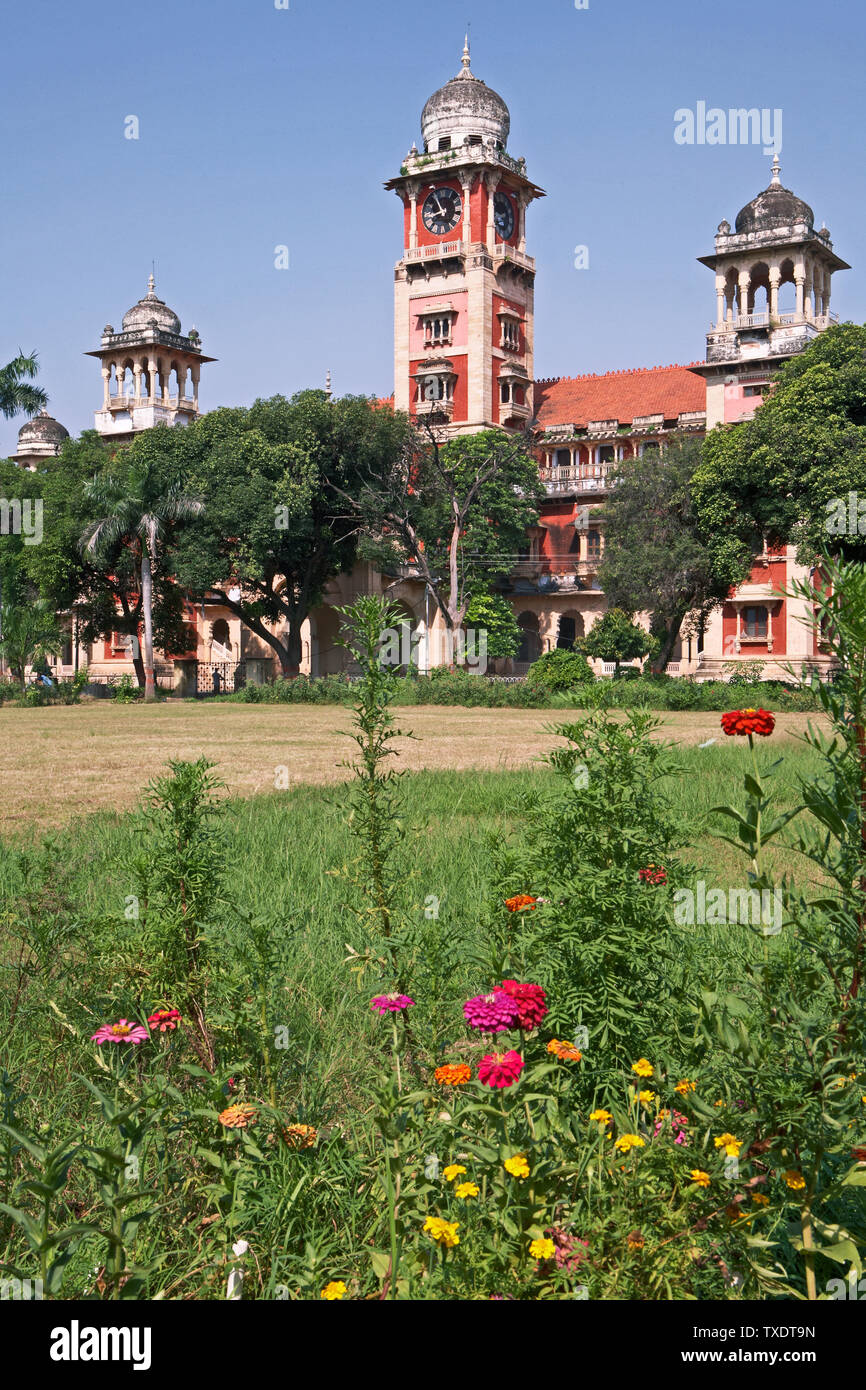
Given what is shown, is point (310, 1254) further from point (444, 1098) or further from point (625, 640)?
point (625, 640)

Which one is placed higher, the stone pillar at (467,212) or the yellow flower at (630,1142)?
the stone pillar at (467,212)

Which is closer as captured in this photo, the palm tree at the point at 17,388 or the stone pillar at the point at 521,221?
the palm tree at the point at 17,388

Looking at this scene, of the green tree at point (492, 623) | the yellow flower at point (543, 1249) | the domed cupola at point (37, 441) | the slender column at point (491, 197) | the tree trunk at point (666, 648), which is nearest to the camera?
the yellow flower at point (543, 1249)

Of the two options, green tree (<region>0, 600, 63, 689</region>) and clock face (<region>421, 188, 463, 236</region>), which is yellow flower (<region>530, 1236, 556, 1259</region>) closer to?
green tree (<region>0, 600, 63, 689</region>)

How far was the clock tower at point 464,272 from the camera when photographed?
51.0 m

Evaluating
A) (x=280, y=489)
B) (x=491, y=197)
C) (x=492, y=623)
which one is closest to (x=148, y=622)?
(x=280, y=489)

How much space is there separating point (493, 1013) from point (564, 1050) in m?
0.34

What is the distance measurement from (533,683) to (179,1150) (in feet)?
98.6

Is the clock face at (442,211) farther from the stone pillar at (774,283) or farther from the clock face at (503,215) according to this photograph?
the stone pillar at (774,283)

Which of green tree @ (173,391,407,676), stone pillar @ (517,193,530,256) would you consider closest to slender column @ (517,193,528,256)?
stone pillar @ (517,193,530,256)

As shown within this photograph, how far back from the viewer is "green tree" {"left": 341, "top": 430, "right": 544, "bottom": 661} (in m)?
42.1

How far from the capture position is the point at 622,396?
54625mm

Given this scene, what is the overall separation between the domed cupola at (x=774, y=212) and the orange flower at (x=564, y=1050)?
48.3 meters

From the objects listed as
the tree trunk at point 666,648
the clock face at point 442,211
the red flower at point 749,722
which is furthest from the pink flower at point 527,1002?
the clock face at point 442,211
